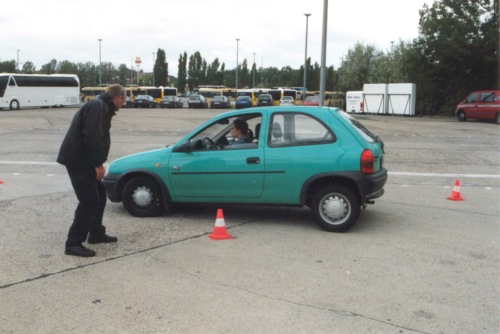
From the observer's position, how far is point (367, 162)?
21.1 feet

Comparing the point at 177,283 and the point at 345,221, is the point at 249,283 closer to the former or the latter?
the point at 177,283

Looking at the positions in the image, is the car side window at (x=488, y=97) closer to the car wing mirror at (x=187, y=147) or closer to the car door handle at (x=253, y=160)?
the car door handle at (x=253, y=160)

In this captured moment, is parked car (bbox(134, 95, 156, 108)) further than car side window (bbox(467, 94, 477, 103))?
Yes

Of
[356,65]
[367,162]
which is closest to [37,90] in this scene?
[356,65]

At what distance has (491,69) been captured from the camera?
38750mm

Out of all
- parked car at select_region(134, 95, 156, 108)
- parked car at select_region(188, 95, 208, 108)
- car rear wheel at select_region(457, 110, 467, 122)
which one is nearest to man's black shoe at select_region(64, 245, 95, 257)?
car rear wheel at select_region(457, 110, 467, 122)

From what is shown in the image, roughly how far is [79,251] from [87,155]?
3.22 ft

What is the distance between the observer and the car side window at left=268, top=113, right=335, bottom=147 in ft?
21.9

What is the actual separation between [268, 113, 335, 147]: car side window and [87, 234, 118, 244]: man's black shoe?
219 centimetres

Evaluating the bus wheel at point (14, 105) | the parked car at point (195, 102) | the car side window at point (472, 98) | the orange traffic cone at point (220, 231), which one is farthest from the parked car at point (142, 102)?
the orange traffic cone at point (220, 231)

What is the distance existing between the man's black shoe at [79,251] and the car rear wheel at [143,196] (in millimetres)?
1726

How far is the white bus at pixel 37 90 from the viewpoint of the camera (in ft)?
148

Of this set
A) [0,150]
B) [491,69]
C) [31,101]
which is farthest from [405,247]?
[31,101]

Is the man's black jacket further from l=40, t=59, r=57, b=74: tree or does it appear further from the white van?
l=40, t=59, r=57, b=74: tree
